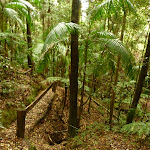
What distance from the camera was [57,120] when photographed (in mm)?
7078

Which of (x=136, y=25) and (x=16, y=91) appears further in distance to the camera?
(x=136, y=25)

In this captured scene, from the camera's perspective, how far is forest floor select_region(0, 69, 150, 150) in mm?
4333

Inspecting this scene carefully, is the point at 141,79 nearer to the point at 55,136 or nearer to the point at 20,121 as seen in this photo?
the point at 55,136

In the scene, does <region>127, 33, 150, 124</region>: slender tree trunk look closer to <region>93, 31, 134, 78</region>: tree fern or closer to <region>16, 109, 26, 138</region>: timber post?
<region>93, 31, 134, 78</region>: tree fern

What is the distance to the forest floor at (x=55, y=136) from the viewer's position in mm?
4333

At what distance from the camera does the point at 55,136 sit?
20.2ft

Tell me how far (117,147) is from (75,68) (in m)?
3.09

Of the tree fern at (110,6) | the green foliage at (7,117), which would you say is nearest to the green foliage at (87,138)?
the green foliage at (7,117)

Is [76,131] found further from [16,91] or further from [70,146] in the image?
[16,91]

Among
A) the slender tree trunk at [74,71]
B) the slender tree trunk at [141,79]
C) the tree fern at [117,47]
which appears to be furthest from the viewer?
the slender tree trunk at [141,79]

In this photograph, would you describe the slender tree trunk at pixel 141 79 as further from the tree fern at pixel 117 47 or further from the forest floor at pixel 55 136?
the forest floor at pixel 55 136

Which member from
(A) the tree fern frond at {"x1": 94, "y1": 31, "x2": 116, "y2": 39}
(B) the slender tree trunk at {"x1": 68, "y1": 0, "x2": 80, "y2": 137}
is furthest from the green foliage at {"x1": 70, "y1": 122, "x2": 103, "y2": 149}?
(A) the tree fern frond at {"x1": 94, "y1": 31, "x2": 116, "y2": 39}

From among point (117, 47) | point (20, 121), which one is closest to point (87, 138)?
point (20, 121)

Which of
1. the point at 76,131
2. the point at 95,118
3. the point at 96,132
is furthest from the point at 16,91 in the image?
the point at 95,118
